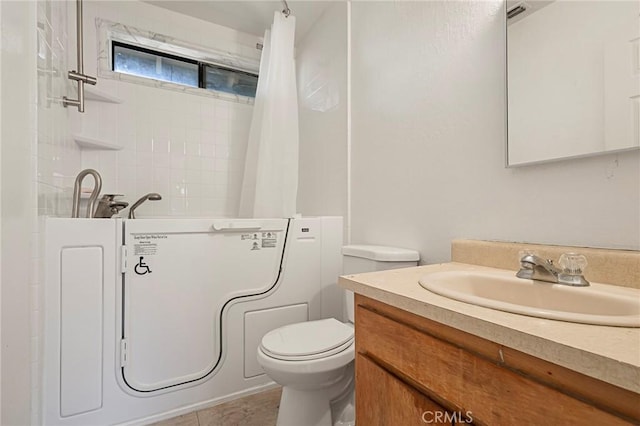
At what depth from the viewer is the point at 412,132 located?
1.44 meters

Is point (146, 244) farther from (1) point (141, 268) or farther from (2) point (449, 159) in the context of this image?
(2) point (449, 159)

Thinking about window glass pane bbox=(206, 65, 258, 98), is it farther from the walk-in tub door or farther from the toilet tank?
the toilet tank

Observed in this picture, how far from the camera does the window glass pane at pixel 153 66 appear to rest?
2.12m

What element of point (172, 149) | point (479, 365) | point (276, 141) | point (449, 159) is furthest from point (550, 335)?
point (172, 149)

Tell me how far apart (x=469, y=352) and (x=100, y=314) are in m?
1.49

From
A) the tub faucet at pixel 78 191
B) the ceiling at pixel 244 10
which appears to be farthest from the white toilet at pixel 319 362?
the ceiling at pixel 244 10

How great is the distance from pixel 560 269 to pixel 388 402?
1.83 ft

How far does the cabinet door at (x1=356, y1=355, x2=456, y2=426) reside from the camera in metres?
0.61

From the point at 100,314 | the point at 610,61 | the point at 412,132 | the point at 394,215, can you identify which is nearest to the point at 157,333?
the point at 100,314

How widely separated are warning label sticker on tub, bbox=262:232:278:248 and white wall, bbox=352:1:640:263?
485 mm

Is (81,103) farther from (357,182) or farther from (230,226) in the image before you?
(357,182)

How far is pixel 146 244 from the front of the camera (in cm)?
141

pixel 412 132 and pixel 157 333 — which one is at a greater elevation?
pixel 412 132

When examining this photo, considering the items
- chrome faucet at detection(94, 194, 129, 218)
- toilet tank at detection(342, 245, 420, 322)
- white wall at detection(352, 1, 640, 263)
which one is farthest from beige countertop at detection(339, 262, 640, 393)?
chrome faucet at detection(94, 194, 129, 218)
